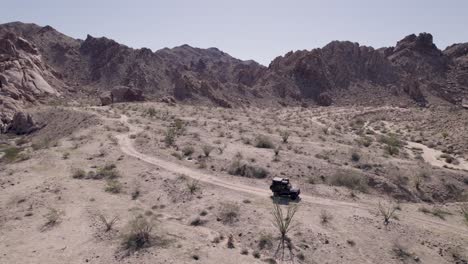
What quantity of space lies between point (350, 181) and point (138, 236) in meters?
13.9

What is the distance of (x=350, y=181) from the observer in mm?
24594

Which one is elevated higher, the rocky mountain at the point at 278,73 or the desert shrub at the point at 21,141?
the rocky mountain at the point at 278,73

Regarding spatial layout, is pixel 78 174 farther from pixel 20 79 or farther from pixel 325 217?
pixel 20 79

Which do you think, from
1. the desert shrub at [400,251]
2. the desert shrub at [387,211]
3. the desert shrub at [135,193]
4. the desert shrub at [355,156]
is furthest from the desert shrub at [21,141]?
the desert shrub at [400,251]

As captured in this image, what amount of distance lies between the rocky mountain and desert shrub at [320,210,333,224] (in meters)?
58.0

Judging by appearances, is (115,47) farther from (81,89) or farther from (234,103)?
(234,103)

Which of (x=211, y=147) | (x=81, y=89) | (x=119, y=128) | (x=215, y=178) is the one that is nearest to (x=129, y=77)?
(x=81, y=89)

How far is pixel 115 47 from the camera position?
10150cm

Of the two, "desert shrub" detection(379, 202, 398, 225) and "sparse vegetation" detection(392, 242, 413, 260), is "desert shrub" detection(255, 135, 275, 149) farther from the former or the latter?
"sparse vegetation" detection(392, 242, 413, 260)

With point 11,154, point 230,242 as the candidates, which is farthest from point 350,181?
point 11,154

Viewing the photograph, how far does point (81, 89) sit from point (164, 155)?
202 feet

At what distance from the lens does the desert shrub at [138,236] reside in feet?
51.8

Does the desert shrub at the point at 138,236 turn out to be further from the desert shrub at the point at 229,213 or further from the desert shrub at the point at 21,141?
the desert shrub at the point at 21,141

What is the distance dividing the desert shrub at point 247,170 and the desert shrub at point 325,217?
21.0 feet
